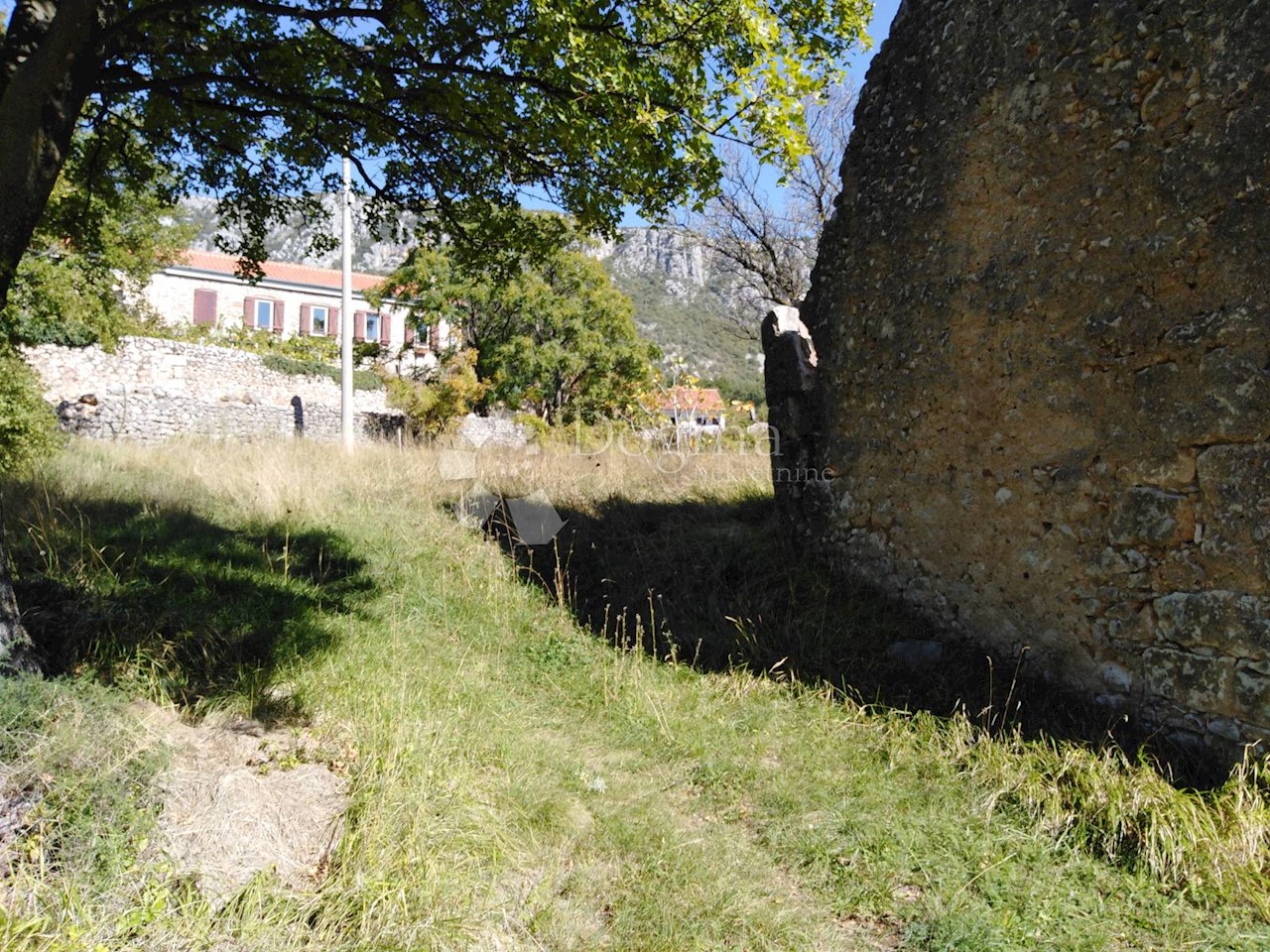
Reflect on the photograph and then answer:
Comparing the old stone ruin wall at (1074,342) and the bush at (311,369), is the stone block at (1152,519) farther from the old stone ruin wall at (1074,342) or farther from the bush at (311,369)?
the bush at (311,369)

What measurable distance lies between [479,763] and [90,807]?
1.62 metres

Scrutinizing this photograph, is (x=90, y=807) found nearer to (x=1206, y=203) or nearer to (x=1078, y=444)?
(x=1078, y=444)

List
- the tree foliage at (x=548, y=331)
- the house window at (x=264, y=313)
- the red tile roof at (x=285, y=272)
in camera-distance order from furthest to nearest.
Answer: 1. the house window at (x=264, y=313)
2. the red tile roof at (x=285, y=272)
3. the tree foliage at (x=548, y=331)

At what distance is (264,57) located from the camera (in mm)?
4934

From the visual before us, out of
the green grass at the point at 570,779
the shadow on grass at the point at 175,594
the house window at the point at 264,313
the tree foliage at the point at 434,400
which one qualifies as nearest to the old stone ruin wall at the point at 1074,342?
the green grass at the point at 570,779

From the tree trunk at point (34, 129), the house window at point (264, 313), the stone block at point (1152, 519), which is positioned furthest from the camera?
the house window at point (264, 313)

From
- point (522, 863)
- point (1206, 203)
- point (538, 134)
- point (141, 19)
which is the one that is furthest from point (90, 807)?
point (1206, 203)

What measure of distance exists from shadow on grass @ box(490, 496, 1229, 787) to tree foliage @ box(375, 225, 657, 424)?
17889 mm

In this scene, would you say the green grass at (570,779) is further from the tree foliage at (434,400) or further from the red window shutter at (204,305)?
the red window shutter at (204,305)

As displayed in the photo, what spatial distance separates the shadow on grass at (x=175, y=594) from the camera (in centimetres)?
409

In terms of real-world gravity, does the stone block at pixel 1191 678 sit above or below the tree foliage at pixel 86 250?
below

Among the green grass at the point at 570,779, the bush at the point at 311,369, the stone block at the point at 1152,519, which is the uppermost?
the bush at the point at 311,369

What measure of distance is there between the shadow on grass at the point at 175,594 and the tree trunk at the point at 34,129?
1.31 ft

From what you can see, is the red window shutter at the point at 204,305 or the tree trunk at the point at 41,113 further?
the red window shutter at the point at 204,305
